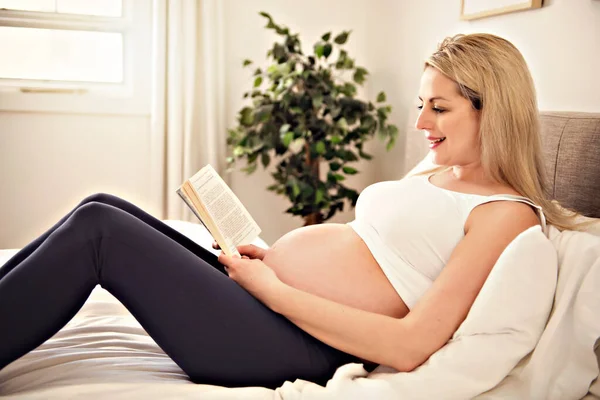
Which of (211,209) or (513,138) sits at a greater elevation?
(513,138)

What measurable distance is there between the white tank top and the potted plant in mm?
1479

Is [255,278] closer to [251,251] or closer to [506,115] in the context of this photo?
[251,251]

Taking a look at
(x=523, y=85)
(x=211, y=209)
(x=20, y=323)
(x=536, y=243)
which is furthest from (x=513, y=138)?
(x=20, y=323)

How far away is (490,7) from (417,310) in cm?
149

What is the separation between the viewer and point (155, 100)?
303cm

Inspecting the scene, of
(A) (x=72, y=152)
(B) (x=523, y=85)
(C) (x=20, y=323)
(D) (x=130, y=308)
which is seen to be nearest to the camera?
(C) (x=20, y=323)

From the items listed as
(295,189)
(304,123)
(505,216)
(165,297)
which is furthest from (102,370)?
(304,123)

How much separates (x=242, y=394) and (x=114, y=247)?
13.1 inches

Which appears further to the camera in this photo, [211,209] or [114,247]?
[211,209]

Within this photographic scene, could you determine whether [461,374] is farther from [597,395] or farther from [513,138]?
[513,138]

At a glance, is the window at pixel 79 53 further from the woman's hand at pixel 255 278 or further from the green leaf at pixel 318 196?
the woman's hand at pixel 255 278

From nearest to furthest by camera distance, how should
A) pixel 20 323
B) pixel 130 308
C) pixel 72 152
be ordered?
1. pixel 20 323
2. pixel 130 308
3. pixel 72 152

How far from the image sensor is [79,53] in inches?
123

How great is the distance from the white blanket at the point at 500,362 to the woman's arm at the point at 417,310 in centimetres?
3
